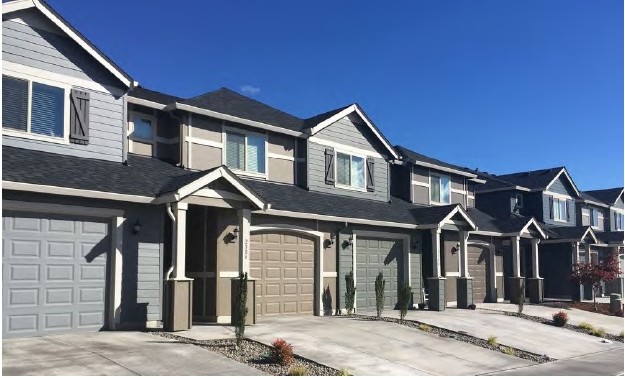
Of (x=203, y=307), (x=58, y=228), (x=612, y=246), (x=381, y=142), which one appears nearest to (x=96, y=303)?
(x=58, y=228)

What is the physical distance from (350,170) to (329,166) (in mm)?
1286

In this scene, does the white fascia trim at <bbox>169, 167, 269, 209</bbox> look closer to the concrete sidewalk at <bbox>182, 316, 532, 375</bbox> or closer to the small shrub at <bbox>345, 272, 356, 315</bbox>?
the concrete sidewalk at <bbox>182, 316, 532, 375</bbox>

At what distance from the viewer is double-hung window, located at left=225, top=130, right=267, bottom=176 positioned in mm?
19453

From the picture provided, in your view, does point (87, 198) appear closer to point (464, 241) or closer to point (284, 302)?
point (284, 302)

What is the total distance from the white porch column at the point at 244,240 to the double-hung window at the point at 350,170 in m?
7.10

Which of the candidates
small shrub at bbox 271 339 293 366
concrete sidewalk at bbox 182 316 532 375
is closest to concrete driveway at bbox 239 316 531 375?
concrete sidewalk at bbox 182 316 532 375

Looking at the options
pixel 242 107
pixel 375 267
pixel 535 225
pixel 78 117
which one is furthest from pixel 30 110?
pixel 535 225

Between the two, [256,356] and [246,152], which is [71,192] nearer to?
[256,356]

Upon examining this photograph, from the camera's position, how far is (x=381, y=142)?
24328mm

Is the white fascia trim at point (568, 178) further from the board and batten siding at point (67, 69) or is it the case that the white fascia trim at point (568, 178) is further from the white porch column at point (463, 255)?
the board and batten siding at point (67, 69)

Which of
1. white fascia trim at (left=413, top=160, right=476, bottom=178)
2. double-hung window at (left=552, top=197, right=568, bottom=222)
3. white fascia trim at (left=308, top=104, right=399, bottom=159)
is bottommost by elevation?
double-hung window at (left=552, top=197, right=568, bottom=222)

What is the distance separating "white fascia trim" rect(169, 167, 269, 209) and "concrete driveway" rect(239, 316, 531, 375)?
3190 millimetres

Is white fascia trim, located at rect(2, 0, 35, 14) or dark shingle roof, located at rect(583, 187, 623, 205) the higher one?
white fascia trim, located at rect(2, 0, 35, 14)

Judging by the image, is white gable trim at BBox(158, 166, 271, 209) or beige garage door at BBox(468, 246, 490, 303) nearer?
white gable trim at BBox(158, 166, 271, 209)
